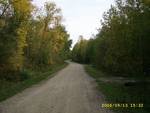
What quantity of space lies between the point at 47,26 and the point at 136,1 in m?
31.5

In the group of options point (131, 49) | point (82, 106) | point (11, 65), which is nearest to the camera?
point (82, 106)

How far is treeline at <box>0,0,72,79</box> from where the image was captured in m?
26.4

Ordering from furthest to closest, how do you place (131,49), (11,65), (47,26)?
1. (47,26)
2. (11,65)
3. (131,49)

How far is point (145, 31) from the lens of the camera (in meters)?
20.5

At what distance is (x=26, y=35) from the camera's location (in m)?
44.6

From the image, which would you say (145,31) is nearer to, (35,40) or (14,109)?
(14,109)

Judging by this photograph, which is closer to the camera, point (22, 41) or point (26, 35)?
point (22, 41)

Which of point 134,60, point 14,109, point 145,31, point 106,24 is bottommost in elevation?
point 14,109

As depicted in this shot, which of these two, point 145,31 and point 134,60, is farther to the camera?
point 134,60

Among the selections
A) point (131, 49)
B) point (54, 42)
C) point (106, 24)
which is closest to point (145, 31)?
point (131, 49)

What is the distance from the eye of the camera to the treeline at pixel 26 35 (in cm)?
2642

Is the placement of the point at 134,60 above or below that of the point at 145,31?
below

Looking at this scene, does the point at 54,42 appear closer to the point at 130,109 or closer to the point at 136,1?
the point at 136,1

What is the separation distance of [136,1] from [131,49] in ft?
14.4
